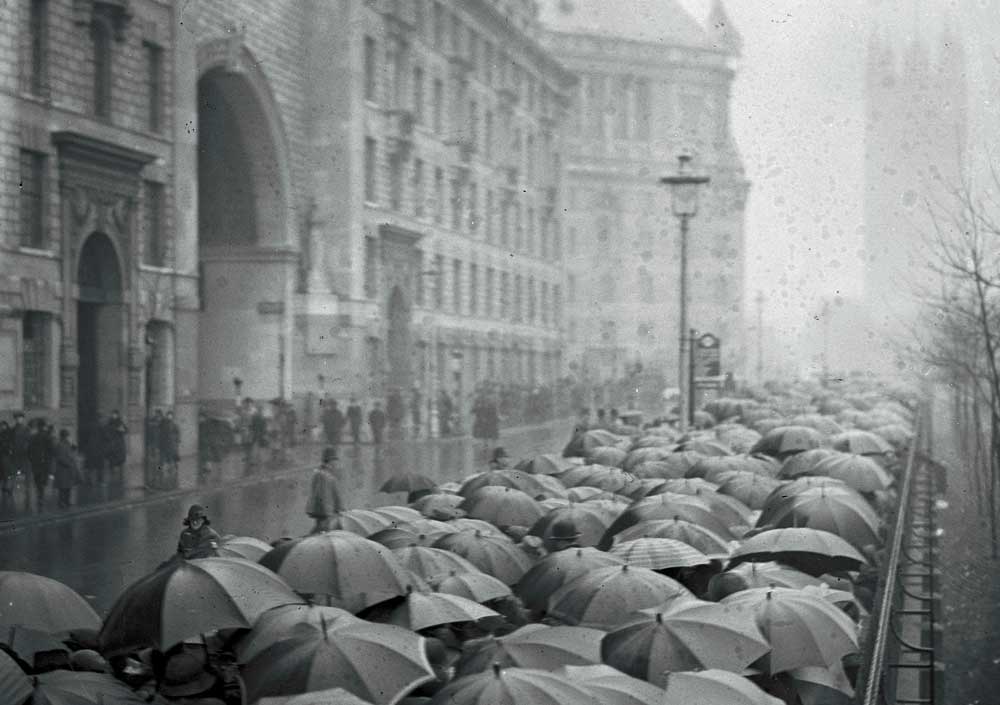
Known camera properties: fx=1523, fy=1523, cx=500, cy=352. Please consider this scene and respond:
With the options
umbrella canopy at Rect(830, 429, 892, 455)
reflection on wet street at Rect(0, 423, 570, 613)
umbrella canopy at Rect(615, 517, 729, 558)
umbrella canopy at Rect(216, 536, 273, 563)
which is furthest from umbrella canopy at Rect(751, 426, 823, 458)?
umbrella canopy at Rect(216, 536, 273, 563)

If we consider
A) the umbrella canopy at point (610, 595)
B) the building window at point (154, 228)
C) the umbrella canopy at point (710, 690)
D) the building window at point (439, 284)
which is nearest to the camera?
the umbrella canopy at point (710, 690)

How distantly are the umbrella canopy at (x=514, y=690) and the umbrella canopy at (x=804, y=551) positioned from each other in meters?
6.18

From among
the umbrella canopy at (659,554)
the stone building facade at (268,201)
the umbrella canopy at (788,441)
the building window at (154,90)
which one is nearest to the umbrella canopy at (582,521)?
the umbrella canopy at (659,554)

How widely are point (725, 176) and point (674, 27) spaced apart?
39.8ft

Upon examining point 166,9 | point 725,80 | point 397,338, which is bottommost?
point 397,338

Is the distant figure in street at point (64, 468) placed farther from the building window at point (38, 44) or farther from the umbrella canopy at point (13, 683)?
the umbrella canopy at point (13, 683)

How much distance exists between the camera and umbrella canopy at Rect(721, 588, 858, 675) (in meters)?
10.5

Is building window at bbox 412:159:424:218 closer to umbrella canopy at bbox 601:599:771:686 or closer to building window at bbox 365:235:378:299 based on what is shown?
building window at bbox 365:235:378:299

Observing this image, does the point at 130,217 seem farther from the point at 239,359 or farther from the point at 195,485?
the point at 239,359

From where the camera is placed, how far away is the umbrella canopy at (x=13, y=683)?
8195 mm

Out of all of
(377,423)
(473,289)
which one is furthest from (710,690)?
(473,289)

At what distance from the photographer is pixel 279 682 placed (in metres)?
8.93

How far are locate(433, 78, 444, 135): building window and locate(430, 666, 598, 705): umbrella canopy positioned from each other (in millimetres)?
50796

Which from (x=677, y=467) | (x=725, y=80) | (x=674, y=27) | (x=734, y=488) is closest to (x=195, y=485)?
(x=677, y=467)
